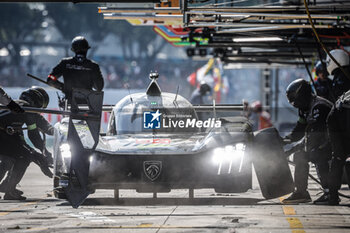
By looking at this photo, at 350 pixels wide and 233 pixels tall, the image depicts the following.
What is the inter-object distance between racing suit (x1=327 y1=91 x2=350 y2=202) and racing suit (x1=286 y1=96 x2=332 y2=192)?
35 centimetres

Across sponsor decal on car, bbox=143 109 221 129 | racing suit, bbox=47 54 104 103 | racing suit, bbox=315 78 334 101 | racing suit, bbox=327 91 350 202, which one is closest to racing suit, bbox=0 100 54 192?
racing suit, bbox=47 54 104 103

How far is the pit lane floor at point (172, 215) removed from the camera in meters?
7.43

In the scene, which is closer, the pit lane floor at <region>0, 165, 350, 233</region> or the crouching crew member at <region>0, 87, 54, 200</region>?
the pit lane floor at <region>0, 165, 350, 233</region>

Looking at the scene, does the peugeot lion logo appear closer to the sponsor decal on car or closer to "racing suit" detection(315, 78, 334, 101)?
the sponsor decal on car

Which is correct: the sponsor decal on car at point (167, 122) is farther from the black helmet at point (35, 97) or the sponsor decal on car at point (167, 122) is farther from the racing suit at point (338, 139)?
the black helmet at point (35, 97)

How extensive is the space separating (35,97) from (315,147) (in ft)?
13.9

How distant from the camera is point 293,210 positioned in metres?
8.97

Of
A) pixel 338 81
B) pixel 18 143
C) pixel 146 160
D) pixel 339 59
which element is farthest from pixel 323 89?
pixel 146 160

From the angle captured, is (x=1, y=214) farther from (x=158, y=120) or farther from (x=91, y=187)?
(x=158, y=120)

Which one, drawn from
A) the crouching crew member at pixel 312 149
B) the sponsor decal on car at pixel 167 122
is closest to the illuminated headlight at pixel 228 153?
the crouching crew member at pixel 312 149

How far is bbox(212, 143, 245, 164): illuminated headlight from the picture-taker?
9.06 metres

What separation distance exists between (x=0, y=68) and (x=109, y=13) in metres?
37.7

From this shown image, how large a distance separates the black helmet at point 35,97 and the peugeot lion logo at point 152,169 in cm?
327

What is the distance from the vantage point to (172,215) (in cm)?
838
